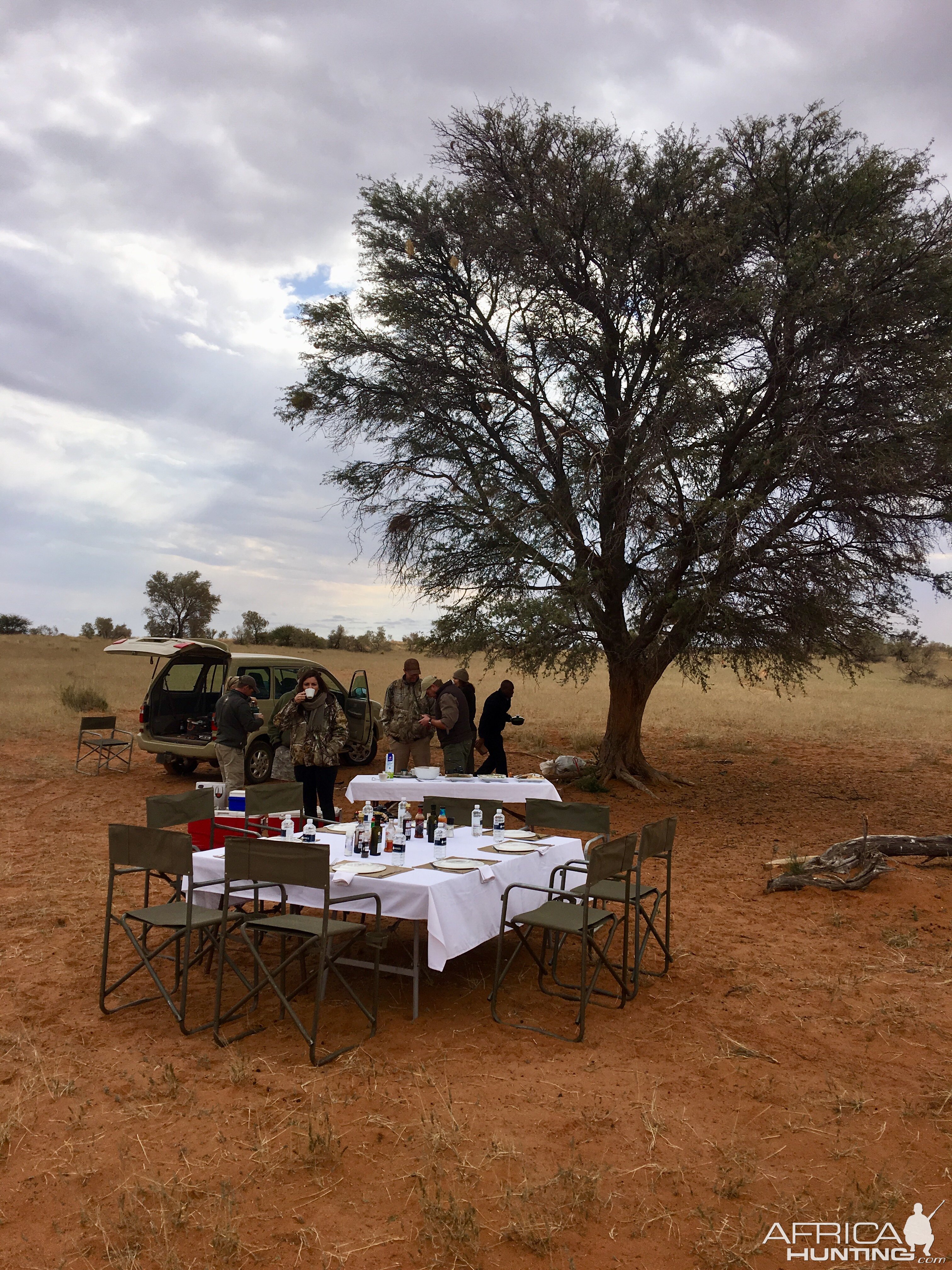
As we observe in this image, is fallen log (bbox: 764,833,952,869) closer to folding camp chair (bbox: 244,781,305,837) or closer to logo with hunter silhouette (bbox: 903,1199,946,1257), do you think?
folding camp chair (bbox: 244,781,305,837)

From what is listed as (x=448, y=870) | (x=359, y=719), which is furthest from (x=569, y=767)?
(x=448, y=870)

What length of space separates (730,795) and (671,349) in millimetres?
6452

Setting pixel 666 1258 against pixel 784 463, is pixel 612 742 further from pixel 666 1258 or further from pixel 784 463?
pixel 666 1258

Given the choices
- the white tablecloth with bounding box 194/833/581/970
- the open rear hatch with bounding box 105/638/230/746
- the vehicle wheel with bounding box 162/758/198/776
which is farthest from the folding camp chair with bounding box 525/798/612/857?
the vehicle wheel with bounding box 162/758/198/776

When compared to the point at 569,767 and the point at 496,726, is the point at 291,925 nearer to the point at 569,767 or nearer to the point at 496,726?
the point at 496,726

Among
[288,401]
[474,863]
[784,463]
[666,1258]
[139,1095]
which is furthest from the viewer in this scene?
[288,401]

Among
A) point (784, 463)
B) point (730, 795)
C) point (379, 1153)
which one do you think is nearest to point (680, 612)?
point (784, 463)

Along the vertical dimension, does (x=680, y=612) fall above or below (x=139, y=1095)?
above

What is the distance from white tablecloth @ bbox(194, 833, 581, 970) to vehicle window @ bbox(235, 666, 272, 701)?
20.9 feet

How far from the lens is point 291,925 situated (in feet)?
15.1

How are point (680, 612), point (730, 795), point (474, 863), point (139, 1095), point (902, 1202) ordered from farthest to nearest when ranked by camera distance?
point (730, 795) < point (680, 612) < point (474, 863) < point (139, 1095) < point (902, 1202)

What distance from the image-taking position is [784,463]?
35.2ft

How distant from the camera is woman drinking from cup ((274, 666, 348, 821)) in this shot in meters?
8.21

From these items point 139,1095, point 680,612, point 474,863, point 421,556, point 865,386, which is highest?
point 865,386
